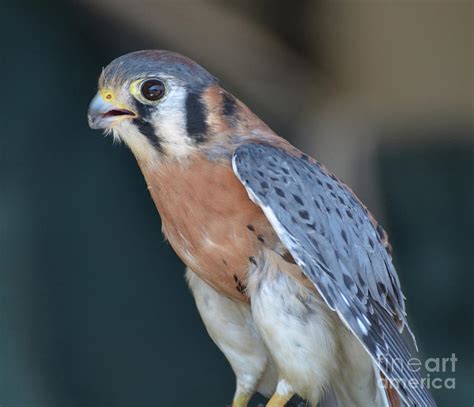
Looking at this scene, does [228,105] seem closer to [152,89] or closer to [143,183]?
[152,89]

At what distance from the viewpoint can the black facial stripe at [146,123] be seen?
206 centimetres

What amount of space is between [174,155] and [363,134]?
155 cm

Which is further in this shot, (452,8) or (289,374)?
(452,8)

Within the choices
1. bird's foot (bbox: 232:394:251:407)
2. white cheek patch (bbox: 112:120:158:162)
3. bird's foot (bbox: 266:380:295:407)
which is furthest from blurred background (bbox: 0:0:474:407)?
bird's foot (bbox: 266:380:295:407)

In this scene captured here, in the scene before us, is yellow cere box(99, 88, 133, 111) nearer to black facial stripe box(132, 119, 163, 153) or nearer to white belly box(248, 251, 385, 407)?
black facial stripe box(132, 119, 163, 153)

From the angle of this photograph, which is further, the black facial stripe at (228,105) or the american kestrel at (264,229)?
the black facial stripe at (228,105)

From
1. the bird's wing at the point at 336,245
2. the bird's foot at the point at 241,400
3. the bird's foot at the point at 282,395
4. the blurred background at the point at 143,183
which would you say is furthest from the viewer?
the blurred background at the point at 143,183

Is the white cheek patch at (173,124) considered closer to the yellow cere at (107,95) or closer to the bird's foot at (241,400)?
the yellow cere at (107,95)

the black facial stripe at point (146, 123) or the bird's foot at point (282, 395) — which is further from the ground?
the black facial stripe at point (146, 123)

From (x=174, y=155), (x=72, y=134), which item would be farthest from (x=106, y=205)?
(x=174, y=155)

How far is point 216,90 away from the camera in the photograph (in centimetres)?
213

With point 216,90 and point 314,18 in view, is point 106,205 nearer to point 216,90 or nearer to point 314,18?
point 314,18

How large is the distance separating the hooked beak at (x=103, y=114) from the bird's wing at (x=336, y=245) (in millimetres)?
290

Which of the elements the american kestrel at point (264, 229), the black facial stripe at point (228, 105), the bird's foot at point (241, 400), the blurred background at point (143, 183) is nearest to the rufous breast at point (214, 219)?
the american kestrel at point (264, 229)
